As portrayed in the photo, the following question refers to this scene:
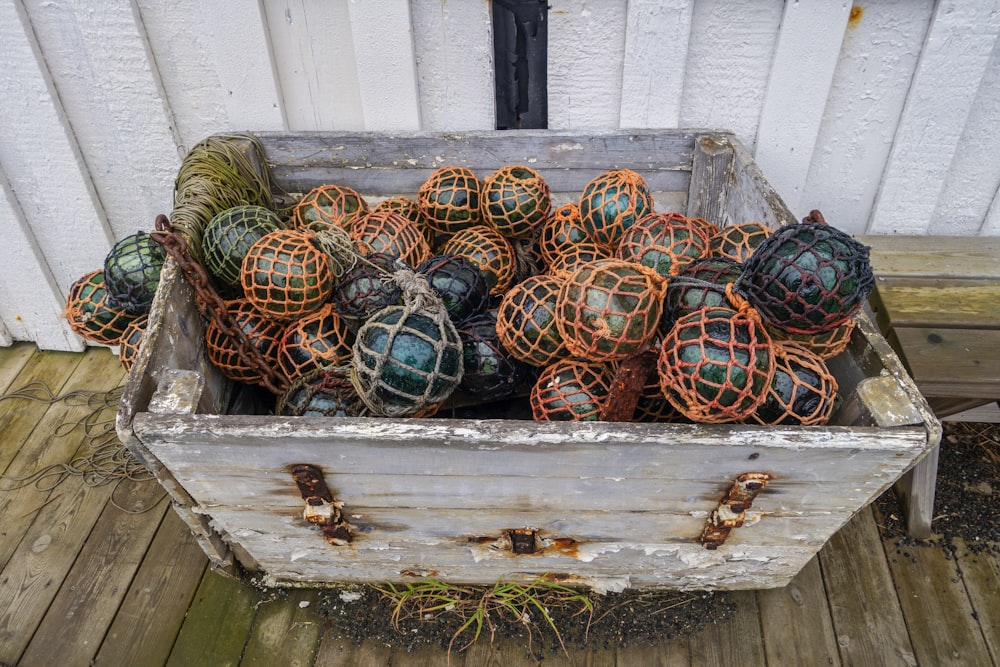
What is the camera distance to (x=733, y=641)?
2285mm

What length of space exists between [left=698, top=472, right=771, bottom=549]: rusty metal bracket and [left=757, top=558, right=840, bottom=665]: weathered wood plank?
22.1 inches

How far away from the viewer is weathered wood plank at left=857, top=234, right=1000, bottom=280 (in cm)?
280

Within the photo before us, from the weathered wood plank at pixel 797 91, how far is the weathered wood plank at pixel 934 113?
0.37 m

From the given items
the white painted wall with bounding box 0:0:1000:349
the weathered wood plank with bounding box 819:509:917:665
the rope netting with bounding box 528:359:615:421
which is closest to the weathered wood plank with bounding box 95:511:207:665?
the rope netting with bounding box 528:359:615:421

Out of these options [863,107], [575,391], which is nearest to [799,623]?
[575,391]

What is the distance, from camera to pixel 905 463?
5.47ft

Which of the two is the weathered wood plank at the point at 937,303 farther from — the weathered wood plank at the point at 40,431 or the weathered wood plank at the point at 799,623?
the weathered wood plank at the point at 40,431

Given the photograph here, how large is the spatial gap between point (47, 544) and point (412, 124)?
7.74 feet

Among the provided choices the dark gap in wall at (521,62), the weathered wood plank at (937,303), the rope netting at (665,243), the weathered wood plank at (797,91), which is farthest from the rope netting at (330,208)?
the weathered wood plank at (937,303)

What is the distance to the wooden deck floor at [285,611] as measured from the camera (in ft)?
7.41

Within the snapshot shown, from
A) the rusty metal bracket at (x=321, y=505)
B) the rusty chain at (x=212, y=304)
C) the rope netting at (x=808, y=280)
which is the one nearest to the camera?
the rope netting at (x=808, y=280)

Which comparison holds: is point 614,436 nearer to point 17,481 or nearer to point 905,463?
point 905,463

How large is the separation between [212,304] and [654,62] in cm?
204

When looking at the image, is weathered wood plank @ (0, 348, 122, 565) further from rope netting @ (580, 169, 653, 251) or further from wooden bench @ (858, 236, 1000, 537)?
wooden bench @ (858, 236, 1000, 537)
